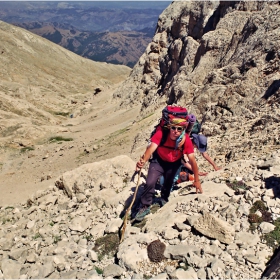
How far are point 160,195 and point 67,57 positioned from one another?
131 meters

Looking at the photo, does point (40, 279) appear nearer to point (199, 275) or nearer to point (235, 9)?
point (199, 275)

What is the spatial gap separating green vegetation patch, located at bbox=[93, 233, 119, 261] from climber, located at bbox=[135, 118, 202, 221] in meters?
0.78

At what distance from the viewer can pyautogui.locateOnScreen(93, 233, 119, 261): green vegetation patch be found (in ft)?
24.3

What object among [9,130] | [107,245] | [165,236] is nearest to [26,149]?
[9,130]

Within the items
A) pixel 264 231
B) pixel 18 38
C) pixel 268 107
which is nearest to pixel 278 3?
pixel 268 107

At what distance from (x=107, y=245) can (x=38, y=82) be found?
8526 centimetres

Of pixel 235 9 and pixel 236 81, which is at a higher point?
pixel 235 9

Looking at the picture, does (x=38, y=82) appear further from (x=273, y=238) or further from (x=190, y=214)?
(x=273, y=238)

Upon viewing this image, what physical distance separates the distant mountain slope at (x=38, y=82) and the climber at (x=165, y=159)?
3137 centimetres

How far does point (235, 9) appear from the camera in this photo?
2758 cm

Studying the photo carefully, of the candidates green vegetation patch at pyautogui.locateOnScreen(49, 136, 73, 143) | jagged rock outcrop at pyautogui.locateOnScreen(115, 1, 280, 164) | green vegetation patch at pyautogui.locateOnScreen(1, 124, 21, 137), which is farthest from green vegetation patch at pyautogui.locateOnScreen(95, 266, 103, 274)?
green vegetation patch at pyautogui.locateOnScreen(1, 124, 21, 137)

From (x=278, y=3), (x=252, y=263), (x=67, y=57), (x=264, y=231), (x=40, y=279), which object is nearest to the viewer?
(x=252, y=263)

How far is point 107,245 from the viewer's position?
7641 millimetres

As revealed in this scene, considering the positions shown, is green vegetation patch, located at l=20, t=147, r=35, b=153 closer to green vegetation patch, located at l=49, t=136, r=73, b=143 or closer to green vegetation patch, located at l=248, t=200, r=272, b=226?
green vegetation patch, located at l=49, t=136, r=73, b=143
